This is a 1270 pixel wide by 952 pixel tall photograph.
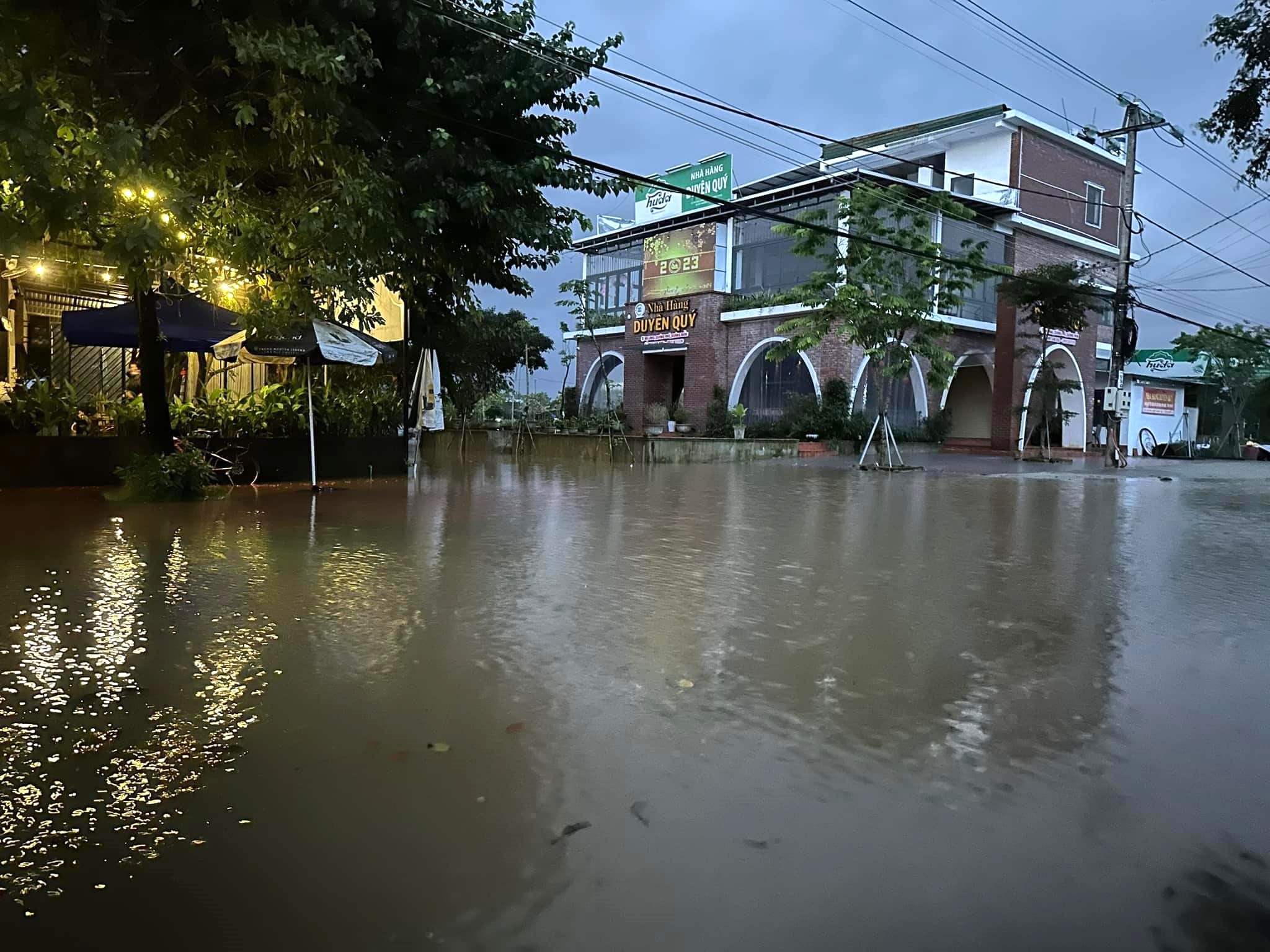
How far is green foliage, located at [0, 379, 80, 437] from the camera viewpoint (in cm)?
1136

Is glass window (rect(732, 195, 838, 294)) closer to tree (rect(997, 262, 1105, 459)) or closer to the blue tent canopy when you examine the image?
tree (rect(997, 262, 1105, 459))

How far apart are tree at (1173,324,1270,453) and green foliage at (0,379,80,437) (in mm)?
37752

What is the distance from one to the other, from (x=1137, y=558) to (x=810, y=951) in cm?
713

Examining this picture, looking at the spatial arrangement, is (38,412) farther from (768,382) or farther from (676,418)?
(768,382)

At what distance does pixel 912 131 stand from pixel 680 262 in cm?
1022

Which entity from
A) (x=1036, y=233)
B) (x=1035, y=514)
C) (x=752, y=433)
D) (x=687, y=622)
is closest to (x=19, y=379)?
(x=687, y=622)

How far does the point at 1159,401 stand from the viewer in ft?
132

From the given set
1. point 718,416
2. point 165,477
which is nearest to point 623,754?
point 165,477

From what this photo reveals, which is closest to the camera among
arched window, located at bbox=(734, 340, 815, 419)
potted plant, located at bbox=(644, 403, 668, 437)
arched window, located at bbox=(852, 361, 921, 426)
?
arched window, located at bbox=(852, 361, 921, 426)

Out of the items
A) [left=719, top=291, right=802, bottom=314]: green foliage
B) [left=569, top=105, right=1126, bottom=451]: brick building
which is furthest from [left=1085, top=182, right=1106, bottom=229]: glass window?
[left=719, top=291, right=802, bottom=314]: green foliage

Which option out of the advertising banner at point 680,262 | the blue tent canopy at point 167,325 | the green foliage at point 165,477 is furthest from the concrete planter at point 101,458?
the advertising banner at point 680,262

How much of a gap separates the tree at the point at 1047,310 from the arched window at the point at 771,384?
6981mm

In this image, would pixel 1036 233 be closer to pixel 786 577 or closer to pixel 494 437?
pixel 494 437

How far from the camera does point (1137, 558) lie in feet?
25.6
